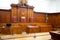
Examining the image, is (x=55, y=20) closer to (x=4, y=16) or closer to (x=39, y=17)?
(x=39, y=17)

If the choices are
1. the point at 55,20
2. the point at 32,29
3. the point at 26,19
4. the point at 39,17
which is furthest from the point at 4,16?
the point at 55,20

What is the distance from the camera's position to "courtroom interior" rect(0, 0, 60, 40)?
8938 mm

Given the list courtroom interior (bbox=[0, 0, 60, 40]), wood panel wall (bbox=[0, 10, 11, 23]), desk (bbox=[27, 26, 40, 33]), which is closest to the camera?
desk (bbox=[27, 26, 40, 33])

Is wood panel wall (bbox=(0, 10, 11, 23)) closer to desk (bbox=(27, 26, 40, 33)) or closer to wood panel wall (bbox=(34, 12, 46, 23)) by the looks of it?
desk (bbox=(27, 26, 40, 33))

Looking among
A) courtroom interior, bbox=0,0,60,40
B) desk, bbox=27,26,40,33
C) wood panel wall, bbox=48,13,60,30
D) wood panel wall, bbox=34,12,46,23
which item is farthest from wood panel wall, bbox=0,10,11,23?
wood panel wall, bbox=48,13,60,30

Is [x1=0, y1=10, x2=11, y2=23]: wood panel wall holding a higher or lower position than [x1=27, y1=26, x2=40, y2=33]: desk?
higher

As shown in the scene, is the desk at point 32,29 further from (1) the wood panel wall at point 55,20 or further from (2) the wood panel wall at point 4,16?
(1) the wood panel wall at point 55,20

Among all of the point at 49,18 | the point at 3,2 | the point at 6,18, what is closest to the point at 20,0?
the point at 3,2

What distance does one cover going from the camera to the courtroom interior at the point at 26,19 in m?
8.94

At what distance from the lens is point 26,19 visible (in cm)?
1017

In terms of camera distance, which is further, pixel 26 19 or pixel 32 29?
pixel 26 19

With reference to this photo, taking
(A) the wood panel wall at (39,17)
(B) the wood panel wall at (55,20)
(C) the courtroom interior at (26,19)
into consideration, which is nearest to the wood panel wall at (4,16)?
(C) the courtroom interior at (26,19)

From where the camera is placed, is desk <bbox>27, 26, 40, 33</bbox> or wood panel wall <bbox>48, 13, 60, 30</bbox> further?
wood panel wall <bbox>48, 13, 60, 30</bbox>

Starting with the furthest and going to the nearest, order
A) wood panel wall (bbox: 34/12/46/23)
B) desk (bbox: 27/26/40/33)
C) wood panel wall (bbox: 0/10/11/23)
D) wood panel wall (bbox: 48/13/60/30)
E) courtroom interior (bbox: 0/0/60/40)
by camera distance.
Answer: wood panel wall (bbox: 34/12/46/23) < wood panel wall (bbox: 48/13/60/30) < wood panel wall (bbox: 0/10/11/23) < courtroom interior (bbox: 0/0/60/40) < desk (bbox: 27/26/40/33)
